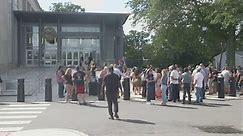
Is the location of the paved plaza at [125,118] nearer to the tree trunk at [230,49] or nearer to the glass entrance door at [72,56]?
the tree trunk at [230,49]

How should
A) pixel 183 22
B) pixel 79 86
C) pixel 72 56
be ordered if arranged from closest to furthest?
pixel 79 86 → pixel 183 22 → pixel 72 56

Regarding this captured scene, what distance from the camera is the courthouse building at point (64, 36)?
66812 mm

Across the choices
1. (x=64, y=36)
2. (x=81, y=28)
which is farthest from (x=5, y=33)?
(x=81, y=28)

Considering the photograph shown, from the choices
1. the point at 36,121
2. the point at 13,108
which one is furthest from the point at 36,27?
the point at 36,121

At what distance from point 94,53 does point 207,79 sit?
43.9 metres

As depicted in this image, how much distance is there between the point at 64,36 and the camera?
223ft

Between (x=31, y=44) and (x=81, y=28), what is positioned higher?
(x=81, y=28)

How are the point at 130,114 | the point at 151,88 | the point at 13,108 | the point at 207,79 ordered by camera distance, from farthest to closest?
the point at 207,79
the point at 151,88
the point at 13,108
the point at 130,114

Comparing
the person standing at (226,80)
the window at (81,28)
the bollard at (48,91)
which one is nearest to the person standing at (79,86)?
the bollard at (48,91)

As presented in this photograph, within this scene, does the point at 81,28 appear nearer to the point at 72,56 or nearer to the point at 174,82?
the point at 72,56

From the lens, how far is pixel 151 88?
69.4ft

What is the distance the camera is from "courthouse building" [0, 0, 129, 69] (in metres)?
66.8

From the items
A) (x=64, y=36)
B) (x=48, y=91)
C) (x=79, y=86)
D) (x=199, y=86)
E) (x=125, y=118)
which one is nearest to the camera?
(x=125, y=118)

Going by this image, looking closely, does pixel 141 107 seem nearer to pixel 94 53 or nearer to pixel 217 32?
pixel 217 32
